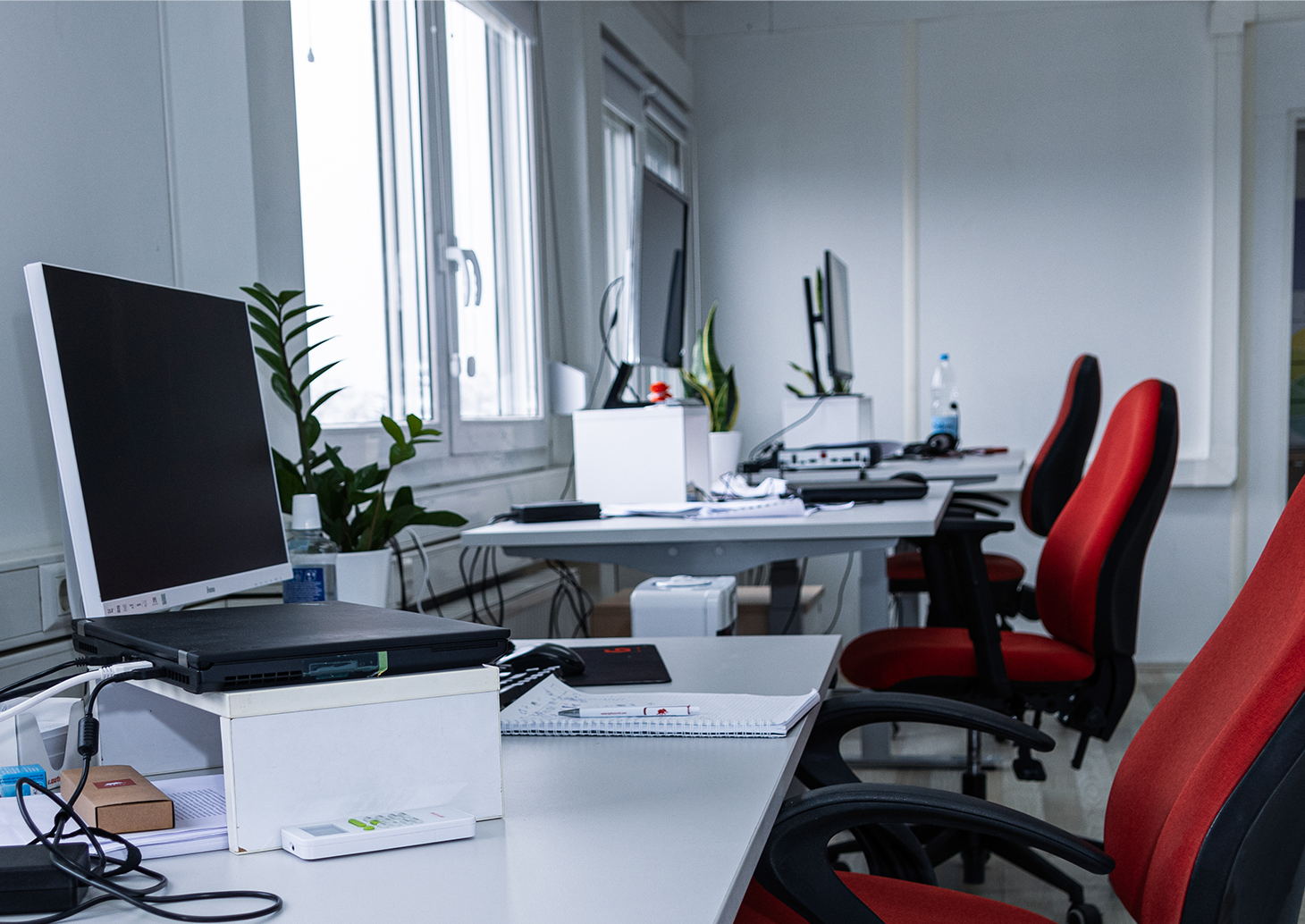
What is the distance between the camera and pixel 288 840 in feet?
2.44

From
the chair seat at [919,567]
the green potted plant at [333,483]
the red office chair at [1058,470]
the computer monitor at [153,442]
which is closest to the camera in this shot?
the computer monitor at [153,442]

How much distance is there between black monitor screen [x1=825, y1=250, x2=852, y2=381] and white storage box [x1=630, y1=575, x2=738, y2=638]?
1677 mm

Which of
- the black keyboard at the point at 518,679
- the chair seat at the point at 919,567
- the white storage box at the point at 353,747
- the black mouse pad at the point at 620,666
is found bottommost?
the chair seat at the point at 919,567

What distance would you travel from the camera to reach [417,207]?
2736 mm

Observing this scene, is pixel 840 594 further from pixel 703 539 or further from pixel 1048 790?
pixel 703 539

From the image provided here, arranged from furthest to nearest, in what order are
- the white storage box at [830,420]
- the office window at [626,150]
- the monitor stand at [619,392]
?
the office window at [626,150]
the white storage box at [830,420]
the monitor stand at [619,392]

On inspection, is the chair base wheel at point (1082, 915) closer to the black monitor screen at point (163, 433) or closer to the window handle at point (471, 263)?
the black monitor screen at point (163, 433)

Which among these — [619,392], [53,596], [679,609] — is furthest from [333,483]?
[619,392]

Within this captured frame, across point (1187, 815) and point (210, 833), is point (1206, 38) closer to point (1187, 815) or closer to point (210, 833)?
point (1187, 815)

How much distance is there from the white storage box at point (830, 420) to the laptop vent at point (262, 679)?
10.00 ft

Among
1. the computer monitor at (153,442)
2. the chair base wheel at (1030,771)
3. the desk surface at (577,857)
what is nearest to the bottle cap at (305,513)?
the computer monitor at (153,442)

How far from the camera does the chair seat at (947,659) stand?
2.00 meters

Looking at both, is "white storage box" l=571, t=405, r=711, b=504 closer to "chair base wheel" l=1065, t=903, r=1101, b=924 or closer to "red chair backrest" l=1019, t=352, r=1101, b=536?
"chair base wheel" l=1065, t=903, r=1101, b=924

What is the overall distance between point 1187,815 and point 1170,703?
8.1 inches
